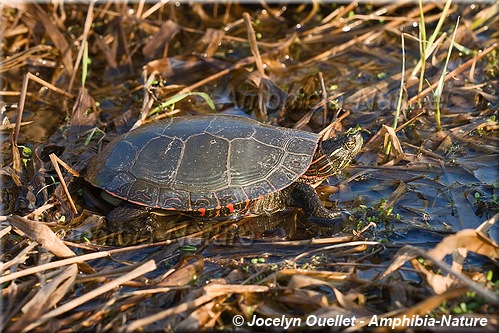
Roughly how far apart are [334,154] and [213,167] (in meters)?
1.08

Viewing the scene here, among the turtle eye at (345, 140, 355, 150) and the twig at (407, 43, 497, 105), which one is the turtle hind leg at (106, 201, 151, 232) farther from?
the twig at (407, 43, 497, 105)

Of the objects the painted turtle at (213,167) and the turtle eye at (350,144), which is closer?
the painted turtle at (213,167)

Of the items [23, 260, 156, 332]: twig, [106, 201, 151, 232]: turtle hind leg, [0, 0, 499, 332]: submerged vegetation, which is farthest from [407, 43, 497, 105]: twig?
[23, 260, 156, 332]: twig

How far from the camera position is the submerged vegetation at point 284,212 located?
3682mm

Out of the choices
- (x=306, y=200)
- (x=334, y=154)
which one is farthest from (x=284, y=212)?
(x=334, y=154)

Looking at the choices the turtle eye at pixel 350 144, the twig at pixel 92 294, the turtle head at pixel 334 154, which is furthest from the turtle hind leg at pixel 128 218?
the turtle eye at pixel 350 144

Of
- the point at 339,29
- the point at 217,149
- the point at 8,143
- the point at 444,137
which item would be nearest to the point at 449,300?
the point at 217,149

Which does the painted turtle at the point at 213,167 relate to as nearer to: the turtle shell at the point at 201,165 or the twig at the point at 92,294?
the turtle shell at the point at 201,165

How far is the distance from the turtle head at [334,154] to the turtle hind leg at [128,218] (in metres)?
1.51

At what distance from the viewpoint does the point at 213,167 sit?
15.1ft

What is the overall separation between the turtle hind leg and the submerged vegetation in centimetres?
7

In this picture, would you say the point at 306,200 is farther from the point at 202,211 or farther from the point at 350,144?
the point at 202,211

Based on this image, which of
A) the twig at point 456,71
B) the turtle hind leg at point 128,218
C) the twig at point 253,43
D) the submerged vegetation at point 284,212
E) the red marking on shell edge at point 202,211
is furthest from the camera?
the twig at point 253,43

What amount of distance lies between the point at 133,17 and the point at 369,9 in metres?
3.45
